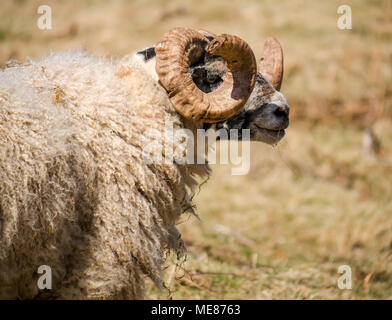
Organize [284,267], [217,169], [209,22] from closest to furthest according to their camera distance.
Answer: [284,267]
[217,169]
[209,22]

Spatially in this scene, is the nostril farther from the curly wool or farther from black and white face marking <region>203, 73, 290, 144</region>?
A: the curly wool

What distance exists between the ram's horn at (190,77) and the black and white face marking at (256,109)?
144mm

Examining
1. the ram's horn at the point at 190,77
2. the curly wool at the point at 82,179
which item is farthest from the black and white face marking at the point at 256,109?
the curly wool at the point at 82,179

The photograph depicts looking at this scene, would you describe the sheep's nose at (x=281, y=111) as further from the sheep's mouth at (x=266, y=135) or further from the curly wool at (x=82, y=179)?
the curly wool at (x=82, y=179)

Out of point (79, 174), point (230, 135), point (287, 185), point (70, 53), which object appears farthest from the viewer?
point (287, 185)

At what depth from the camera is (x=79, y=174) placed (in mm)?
2816

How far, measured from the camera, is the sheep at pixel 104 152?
8.64 ft

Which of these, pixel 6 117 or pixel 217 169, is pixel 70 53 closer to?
pixel 6 117

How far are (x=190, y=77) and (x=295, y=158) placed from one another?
6907mm

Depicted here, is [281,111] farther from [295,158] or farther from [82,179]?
[295,158]

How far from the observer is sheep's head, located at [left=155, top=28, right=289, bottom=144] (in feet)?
10.3

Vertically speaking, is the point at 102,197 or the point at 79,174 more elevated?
the point at 79,174
